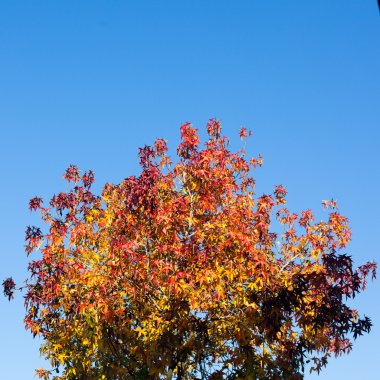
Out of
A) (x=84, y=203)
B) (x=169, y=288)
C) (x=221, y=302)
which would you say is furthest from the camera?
(x=84, y=203)


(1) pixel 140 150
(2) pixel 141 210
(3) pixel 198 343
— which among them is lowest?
(3) pixel 198 343

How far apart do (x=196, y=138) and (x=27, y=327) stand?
7.14 meters

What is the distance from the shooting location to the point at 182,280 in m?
16.8

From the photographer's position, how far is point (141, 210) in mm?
18703

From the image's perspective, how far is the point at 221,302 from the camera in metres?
17.9

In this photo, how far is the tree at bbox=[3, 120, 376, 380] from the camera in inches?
670

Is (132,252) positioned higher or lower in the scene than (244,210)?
lower

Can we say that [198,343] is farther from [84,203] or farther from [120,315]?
[84,203]

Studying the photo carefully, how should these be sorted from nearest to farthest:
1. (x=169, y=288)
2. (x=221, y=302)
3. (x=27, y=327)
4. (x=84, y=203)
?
(x=169, y=288), (x=221, y=302), (x=27, y=327), (x=84, y=203)

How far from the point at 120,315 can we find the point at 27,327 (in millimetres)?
3163

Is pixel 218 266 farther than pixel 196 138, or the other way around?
pixel 196 138

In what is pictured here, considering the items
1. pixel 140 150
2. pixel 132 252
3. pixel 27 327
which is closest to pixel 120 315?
pixel 132 252

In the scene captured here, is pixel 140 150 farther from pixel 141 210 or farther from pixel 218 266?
pixel 218 266

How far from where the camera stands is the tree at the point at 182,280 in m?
17.0
